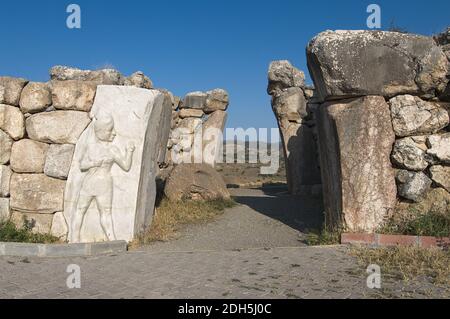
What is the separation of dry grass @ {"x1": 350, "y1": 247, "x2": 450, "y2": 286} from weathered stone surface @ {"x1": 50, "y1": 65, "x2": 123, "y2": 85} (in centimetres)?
691

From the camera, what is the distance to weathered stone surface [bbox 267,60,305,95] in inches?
589

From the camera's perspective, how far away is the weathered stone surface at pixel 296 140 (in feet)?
45.8

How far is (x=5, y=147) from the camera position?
6.69 m

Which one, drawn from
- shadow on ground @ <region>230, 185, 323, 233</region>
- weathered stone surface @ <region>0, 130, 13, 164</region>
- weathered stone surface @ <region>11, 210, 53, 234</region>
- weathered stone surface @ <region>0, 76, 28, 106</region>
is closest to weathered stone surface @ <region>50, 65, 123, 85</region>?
weathered stone surface @ <region>0, 76, 28, 106</region>

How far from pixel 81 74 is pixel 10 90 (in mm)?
4765

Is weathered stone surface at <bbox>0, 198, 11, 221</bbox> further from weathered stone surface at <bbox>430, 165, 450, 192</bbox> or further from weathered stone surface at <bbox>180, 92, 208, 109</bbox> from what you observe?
weathered stone surface at <bbox>180, 92, 208, 109</bbox>

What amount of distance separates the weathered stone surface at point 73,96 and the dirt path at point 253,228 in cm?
239

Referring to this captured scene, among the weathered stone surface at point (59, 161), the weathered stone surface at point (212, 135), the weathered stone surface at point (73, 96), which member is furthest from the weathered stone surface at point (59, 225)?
the weathered stone surface at point (212, 135)

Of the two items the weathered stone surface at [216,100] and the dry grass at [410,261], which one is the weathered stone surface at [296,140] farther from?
the dry grass at [410,261]

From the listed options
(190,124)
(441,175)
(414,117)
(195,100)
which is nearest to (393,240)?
(441,175)

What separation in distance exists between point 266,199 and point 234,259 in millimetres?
6900

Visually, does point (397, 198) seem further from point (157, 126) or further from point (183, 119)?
point (183, 119)

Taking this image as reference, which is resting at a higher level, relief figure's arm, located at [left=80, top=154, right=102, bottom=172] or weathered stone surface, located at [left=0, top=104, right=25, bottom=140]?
weathered stone surface, located at [left=0, top=104, right=25, bottom=140]
